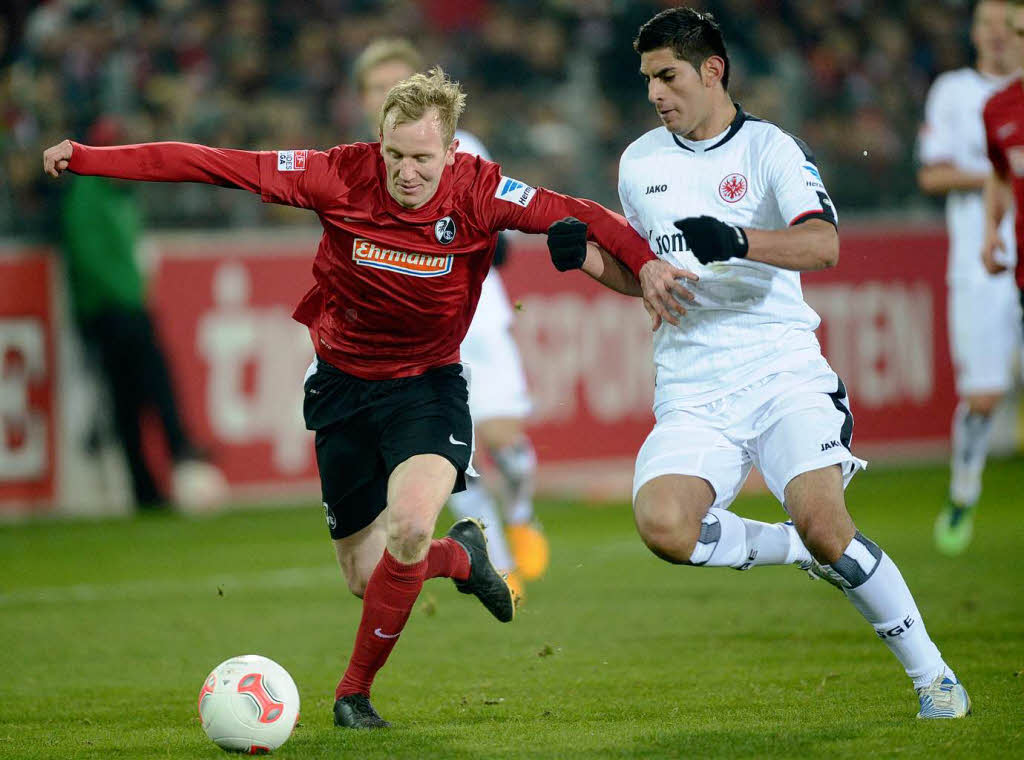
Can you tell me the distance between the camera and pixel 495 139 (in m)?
14.0

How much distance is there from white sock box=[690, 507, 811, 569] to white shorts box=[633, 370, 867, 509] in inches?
3.4

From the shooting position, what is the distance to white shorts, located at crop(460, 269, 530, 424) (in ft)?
27.0

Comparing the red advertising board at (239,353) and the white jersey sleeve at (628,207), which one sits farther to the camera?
the red advertising board at (239,353)

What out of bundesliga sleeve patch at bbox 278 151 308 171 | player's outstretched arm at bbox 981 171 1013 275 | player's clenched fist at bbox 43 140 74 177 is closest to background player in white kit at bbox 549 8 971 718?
bundesliga sleeve patch at bbox 278 151 308 171

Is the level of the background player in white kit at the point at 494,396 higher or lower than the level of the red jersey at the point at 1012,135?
lower

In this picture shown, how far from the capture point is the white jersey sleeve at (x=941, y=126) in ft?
31.7

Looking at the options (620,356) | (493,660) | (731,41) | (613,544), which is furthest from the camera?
(731,41)

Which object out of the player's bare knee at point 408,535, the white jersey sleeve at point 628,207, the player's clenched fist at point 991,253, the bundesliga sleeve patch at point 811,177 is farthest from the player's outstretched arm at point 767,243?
the player's clenched fist at point 991,253

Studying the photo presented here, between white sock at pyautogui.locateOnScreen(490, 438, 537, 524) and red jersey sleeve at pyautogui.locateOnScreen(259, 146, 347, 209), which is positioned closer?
red jersey sleeve at pyautogui.locateOnScreen(259, 146, 347, 209)

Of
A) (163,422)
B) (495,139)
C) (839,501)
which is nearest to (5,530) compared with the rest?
(163,422)

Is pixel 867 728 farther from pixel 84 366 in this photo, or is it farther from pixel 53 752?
pixel 84 366

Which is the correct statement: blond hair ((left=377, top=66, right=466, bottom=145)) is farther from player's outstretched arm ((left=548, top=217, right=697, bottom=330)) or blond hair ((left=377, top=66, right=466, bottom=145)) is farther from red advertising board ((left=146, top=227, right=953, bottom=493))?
red advertising board ((left=146, top=227, right=953, bottom=493))

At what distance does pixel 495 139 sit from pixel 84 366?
13.6 feet

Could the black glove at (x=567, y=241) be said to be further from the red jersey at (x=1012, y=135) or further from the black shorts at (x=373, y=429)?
the red jersey at (x=1012, y=135)
